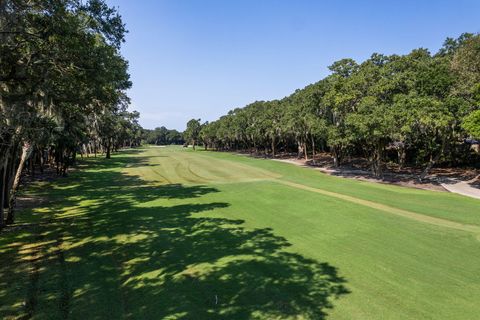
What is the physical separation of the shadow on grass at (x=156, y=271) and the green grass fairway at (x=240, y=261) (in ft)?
0.12

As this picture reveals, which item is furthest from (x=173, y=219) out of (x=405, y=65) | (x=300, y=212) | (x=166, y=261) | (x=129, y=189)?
(x=405, y=65)

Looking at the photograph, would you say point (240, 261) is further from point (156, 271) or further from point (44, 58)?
point (44, 58)

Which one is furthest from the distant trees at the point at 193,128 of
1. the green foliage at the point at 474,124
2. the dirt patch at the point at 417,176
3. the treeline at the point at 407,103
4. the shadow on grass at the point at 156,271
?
the shadow on grass at the point at 156,271

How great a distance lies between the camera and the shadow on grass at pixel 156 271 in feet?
22.3

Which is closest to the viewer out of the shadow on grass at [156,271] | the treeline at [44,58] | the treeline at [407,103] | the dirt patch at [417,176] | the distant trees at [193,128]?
the shadow on grass at [156,271]

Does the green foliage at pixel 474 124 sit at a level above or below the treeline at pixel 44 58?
below

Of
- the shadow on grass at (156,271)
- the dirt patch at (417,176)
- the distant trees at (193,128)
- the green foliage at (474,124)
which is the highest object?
the distant trees at (193,128)

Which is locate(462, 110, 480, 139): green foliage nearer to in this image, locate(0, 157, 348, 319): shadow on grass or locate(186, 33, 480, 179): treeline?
locate(186, 33, 480, 179): treeline

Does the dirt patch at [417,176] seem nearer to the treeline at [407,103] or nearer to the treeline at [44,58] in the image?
the treeline at [407,103]

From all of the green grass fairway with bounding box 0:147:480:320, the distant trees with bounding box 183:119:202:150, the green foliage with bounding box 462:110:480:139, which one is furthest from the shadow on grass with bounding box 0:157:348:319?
the distant trees with bounding box 183:119:202:150

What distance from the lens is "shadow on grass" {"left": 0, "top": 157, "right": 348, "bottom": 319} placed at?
6797 mm

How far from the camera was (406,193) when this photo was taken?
2303 centimetres

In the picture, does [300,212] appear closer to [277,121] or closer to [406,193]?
[406,193]

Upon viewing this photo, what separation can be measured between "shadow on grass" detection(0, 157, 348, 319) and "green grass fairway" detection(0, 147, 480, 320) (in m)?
0.04
